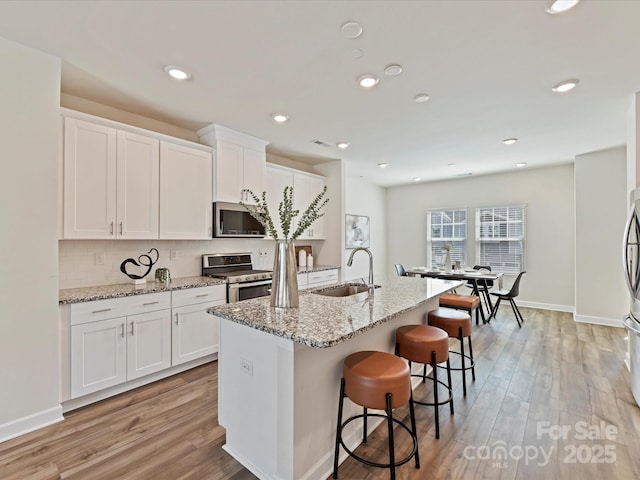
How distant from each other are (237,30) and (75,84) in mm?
1772

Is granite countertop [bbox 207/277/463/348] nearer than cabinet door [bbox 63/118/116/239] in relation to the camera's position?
Yes

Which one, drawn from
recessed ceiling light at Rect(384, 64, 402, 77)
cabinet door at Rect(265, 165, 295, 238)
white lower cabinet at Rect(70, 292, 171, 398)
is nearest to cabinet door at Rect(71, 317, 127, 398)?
white lower cabinet at Rect(70, 292, 171, 398)

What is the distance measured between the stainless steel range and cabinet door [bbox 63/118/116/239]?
1214 millimetres

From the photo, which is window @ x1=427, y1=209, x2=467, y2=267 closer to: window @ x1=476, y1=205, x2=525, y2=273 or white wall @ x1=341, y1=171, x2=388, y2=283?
window @ x1=476, y1=205, x2=525, y2=273

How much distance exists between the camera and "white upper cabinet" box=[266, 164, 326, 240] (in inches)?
174

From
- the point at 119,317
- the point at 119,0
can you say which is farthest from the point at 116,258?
the point at 119,0

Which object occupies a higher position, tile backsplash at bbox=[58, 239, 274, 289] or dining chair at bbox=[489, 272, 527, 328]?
tile backsplash at bbox=[58, 239, 274, 289]

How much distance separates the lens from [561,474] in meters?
1.74

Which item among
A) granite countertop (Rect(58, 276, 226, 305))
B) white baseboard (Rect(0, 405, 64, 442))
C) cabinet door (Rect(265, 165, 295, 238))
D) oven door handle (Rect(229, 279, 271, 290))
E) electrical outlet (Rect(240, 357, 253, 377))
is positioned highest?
cabinet door (Rect(265, 165, 295, 238))

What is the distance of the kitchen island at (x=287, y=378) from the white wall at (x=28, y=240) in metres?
1.40

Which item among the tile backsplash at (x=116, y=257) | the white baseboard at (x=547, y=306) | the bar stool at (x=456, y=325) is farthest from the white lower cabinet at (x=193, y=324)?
the white baseboard at (x=547, y=306)

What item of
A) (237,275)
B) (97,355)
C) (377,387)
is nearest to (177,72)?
(237,275)

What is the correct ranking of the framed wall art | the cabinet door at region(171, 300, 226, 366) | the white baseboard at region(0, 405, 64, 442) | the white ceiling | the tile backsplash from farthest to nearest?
the framed wall art < the cabinet door at region(171, 300, 226, 366) < the tile backsplash < the white baseboard at region(0, 405, 64, 442) < the white ceiling

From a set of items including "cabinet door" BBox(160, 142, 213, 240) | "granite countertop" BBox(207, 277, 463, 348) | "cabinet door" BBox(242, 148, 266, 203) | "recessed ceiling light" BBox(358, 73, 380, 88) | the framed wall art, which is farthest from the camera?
the framed wall art
